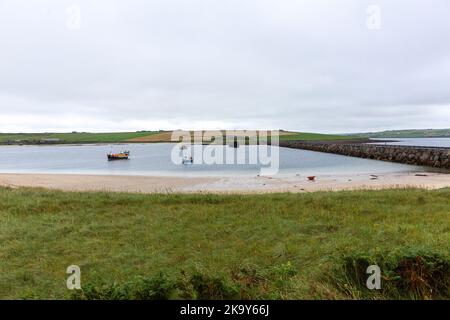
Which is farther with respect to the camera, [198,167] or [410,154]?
[410,154]

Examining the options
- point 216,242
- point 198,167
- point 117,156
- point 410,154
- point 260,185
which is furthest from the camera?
point 117,156

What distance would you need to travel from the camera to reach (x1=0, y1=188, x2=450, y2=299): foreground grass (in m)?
5.24

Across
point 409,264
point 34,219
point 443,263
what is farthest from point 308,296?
point 34,219

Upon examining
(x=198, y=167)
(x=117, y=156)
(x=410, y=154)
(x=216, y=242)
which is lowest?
(x=198, y=167)

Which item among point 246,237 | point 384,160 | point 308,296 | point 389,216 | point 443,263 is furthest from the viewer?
point 384,160

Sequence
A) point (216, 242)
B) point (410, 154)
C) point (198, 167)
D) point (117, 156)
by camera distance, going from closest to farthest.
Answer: point (216, 242) → point (198, 167) → point (410, 154) → point (117, 156)

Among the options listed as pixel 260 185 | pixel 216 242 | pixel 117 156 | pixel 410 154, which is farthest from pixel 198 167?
pixel 216 242

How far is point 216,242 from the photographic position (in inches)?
397

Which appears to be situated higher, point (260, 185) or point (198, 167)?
point (260, 185)

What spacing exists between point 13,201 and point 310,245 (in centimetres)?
1483

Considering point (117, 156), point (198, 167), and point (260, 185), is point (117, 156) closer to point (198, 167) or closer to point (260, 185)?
point (198, 167)

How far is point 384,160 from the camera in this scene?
6125 cm

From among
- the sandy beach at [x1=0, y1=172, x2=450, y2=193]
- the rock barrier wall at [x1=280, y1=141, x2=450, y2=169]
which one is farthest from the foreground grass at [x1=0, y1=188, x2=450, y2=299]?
the rock barrier wall at [x1=280, y1=141, x2=450, y2=169]
